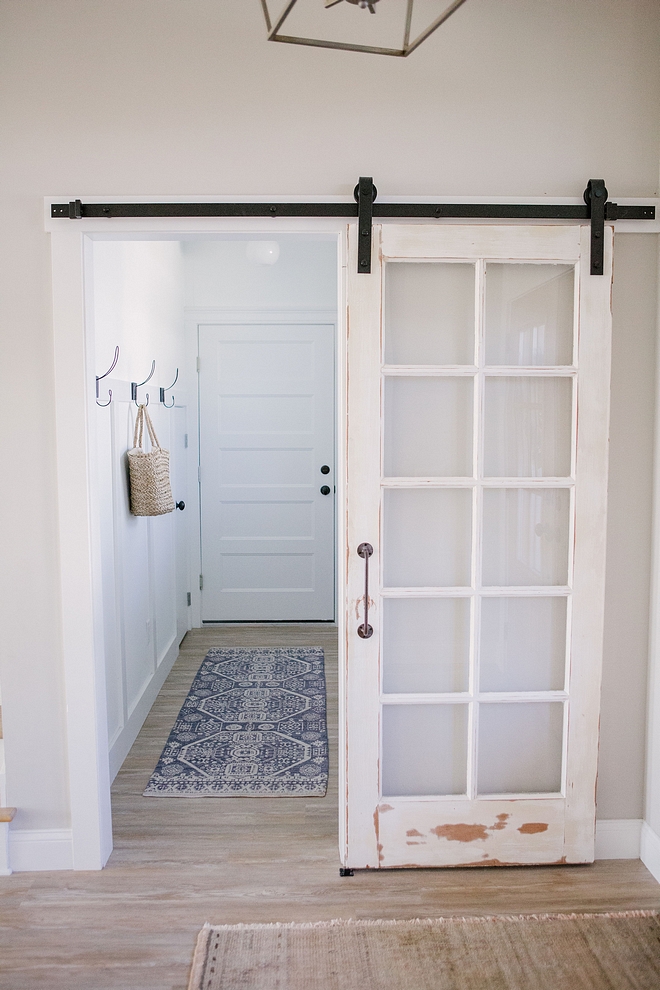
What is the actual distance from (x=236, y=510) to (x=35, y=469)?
113 inches

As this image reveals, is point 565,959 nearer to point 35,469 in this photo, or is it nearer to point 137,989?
point 137,989

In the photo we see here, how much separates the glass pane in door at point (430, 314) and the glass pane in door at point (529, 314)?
0.25ft

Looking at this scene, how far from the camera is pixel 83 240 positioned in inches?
90.0

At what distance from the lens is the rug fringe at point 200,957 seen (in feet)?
6.36

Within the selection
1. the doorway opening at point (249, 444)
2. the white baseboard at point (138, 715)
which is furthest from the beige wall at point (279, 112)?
the doorway opening at point (249, 444)

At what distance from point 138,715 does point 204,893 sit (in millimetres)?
1321

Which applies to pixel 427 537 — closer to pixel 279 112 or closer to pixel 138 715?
pixel 279 112

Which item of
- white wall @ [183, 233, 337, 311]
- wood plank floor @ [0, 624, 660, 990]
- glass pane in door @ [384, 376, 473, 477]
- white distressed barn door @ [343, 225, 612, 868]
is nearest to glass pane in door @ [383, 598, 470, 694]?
white distressed barn door @ [343, 225, 612, 868]

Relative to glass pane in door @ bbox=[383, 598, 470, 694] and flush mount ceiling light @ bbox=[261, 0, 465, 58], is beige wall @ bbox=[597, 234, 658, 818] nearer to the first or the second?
glass pane in door @ bbox=[383, 598, 470, 694]

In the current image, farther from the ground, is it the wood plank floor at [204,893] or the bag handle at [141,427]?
the bag handle at [141,427]

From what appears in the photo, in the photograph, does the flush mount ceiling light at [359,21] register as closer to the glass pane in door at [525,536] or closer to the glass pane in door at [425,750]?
the glass pane in door at [525,536]

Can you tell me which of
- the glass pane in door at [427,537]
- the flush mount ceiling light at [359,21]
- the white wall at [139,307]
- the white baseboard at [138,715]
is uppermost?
the flush mount ceiling light at [359,21]

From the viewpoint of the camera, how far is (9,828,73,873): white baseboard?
244 centimetres

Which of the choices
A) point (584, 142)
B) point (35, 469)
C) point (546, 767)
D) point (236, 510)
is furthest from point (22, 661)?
point (236, 510)
